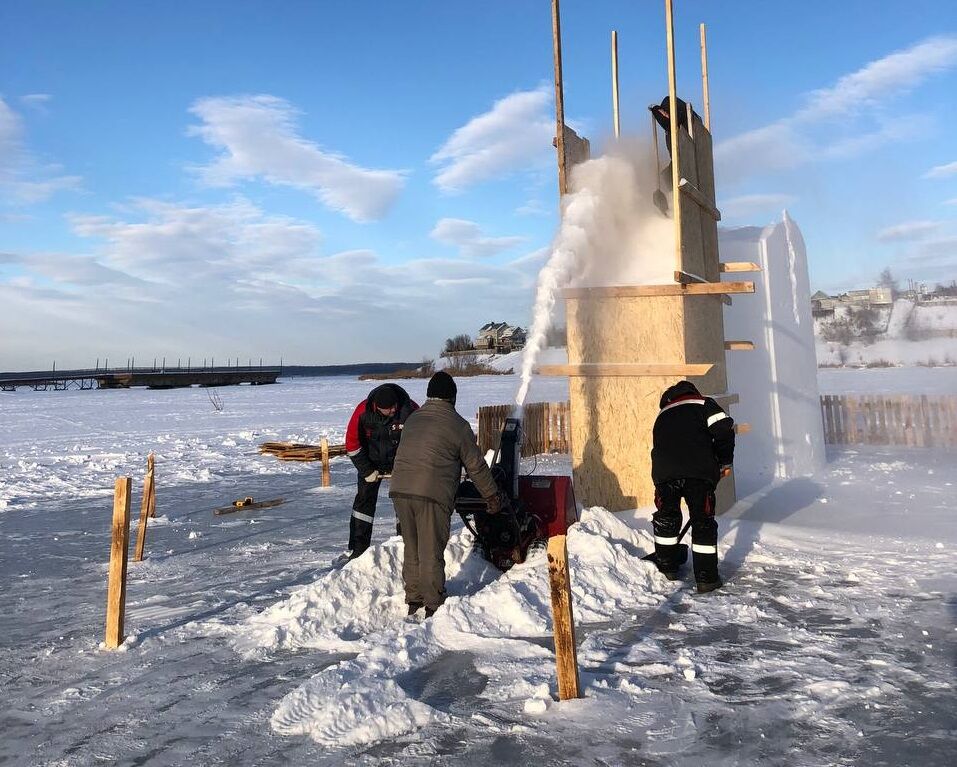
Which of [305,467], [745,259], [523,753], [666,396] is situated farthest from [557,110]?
[305,467]

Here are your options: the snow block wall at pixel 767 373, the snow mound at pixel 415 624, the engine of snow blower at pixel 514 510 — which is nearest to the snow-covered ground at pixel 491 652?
the snow mound at pixel 415 624

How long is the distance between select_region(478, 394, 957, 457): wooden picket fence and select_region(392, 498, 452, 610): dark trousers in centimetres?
797

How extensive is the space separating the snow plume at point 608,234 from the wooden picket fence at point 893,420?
340 inches

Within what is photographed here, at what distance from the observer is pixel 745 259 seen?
1098cm

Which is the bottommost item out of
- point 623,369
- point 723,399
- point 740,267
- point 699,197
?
point 723,399

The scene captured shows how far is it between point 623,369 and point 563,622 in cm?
468

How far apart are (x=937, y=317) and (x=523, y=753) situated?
79.2 metres

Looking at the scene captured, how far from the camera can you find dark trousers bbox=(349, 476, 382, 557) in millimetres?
6703

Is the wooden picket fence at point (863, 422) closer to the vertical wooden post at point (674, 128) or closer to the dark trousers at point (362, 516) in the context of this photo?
the vertical wooden post at point (674, 128)

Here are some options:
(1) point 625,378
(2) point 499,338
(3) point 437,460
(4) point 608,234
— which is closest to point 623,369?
(1) point 625,378

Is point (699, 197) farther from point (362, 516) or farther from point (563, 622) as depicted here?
point (563, 622)

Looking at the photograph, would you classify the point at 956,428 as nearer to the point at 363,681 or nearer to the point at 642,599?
the point at 642,599

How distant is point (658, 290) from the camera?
7.87m

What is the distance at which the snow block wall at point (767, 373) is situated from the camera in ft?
35.6
